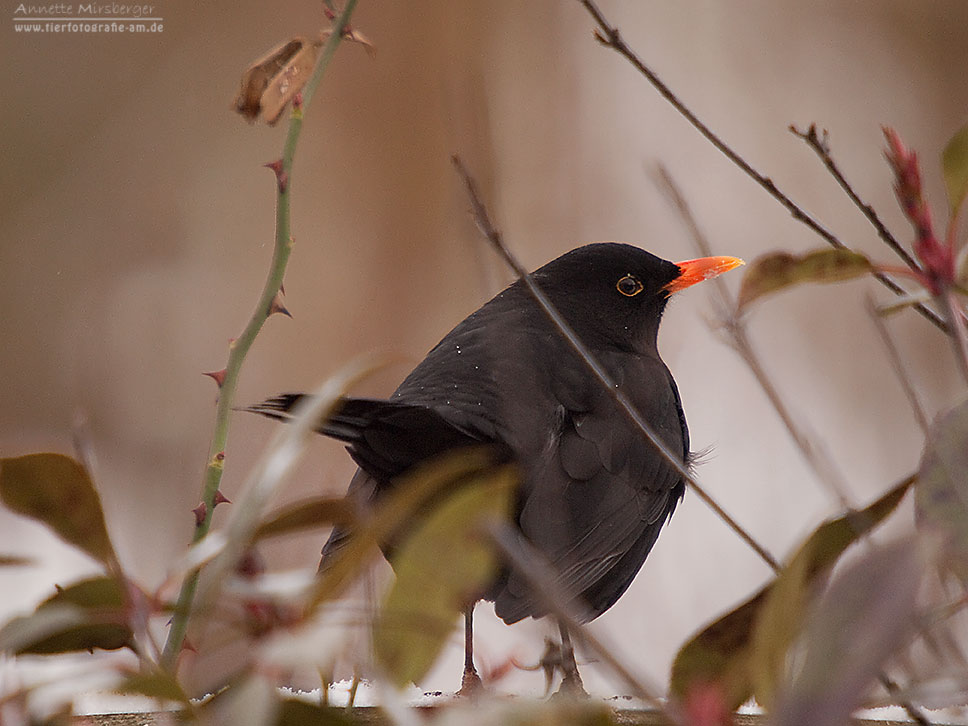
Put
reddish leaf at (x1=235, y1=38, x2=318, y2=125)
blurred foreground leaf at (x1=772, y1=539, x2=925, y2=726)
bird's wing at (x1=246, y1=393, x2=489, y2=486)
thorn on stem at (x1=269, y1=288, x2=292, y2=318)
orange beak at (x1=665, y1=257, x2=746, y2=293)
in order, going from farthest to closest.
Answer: orange beak at (x1=665, y1=257, x2=746, y2=293) < bird's wing at (x1=246, y1=393, x2=489, y2=486) < reddish leaf at (x1=235, y1=38, x2=318, y2=125) < thorn on stem at (x1=269, y1=288, x2=292, y2=318) < blurred foreground leaf at (x1=772, y1=539, x2=925, y2=726)

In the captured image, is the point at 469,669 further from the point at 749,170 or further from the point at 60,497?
the point at 60,497

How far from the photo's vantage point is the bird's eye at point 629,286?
3527 millimetres

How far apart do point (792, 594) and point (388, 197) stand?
631cm

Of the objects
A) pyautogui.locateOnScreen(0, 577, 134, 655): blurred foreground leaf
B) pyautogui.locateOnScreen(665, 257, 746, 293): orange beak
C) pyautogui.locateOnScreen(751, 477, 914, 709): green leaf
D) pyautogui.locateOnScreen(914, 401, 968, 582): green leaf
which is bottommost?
pyautogui.locateOnScreen(751, 477, 914, 709): green leaf

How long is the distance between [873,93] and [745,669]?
7025 millimetres

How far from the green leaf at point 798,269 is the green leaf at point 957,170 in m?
0.08

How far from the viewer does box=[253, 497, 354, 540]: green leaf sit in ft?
2.09

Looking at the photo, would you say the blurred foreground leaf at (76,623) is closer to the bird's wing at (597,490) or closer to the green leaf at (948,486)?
the green leaf at (948,486)

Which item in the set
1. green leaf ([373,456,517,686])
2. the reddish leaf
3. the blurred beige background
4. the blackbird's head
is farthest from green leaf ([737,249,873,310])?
the blurred beige background

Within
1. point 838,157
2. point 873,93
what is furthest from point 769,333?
point 873,93

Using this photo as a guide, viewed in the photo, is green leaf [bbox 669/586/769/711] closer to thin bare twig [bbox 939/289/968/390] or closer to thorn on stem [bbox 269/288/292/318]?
thin bare twig [bbox 939/289/968/390]

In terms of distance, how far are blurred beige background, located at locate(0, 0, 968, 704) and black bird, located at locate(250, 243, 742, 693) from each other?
2.24 metres

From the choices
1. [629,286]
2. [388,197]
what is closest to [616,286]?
[629,286]

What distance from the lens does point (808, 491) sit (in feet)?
16.5
